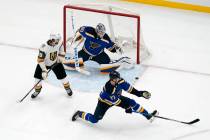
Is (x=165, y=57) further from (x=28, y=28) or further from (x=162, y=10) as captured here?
(x=28, y=28)

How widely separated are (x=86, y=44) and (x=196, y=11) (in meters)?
2.40

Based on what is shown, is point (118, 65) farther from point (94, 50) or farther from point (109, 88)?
point (109, 88)

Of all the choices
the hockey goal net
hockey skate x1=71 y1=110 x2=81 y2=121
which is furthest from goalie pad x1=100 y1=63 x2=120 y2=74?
hockey skate x1=71 y1=110 x2=81 y2=121

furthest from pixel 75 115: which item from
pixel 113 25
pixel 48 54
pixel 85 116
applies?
pixel 113 25

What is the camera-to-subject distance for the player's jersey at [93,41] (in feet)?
17.7

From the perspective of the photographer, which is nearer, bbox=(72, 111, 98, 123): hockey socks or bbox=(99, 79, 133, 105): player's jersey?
bbox=(99, 79, 133, 105): player's jersey

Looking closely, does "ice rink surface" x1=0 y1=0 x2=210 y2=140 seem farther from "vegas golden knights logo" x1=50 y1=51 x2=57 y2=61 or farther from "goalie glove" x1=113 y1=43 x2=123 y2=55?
"vegas golden knights logo" x1=50 y1=51 x2=57 y2=61

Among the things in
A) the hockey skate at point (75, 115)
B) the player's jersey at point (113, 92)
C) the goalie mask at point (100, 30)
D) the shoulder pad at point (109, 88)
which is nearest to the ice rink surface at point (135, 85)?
the hockey skate at point (75, 115)

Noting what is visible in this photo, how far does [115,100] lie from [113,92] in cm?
9

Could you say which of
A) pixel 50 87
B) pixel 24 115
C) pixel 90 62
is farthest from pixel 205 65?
pixel 24 115

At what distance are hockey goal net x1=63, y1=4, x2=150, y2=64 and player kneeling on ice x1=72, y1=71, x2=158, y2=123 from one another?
3.89 feet

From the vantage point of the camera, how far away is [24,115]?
484cm

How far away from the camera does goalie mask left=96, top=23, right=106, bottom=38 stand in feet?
17.1

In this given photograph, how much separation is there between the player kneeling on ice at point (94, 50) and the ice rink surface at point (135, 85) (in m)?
0.36
